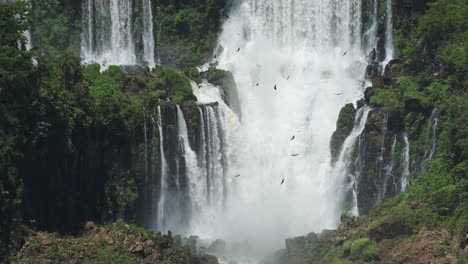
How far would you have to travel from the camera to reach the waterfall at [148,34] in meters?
80.7

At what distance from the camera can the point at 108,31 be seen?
263 ft

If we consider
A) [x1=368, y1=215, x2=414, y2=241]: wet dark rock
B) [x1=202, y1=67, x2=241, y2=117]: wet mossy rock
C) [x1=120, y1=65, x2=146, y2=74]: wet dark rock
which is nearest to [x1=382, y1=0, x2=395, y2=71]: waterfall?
[x1=202, y1=67, x2=241, y2=117]: wet mossy rock

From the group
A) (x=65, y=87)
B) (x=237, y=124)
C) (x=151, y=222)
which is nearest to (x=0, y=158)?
(x=65, y=87)

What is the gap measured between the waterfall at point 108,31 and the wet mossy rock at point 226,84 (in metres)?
7.05

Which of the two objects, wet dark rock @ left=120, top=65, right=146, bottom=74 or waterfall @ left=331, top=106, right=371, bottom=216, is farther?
wet dark rock @ left=120, top=65, right=146, bottom=74

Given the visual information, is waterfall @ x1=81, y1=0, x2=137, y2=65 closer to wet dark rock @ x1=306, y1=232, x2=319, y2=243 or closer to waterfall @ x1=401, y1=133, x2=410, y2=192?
waterfall @ x1=401, y1=133, x2=410, y2=192

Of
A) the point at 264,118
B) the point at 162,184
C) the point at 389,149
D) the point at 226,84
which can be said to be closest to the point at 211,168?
the point at 162,184

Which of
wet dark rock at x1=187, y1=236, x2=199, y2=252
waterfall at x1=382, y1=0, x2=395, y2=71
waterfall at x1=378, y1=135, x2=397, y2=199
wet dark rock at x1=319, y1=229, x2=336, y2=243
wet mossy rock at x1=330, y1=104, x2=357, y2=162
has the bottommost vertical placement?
wet dark rock at x1=319, y1=229, x2=336, y2=243

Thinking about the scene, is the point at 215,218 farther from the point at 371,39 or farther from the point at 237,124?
the point at 371,39

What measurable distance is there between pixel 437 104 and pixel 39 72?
68.3ft

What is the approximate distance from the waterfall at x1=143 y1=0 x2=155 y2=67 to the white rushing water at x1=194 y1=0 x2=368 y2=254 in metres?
4.53

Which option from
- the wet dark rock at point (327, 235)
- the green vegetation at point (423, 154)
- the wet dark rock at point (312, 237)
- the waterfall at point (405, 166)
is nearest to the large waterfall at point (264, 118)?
the waterfall at point (405, 166)

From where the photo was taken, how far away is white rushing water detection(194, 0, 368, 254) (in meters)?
69.8

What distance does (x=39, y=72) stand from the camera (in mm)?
58875
